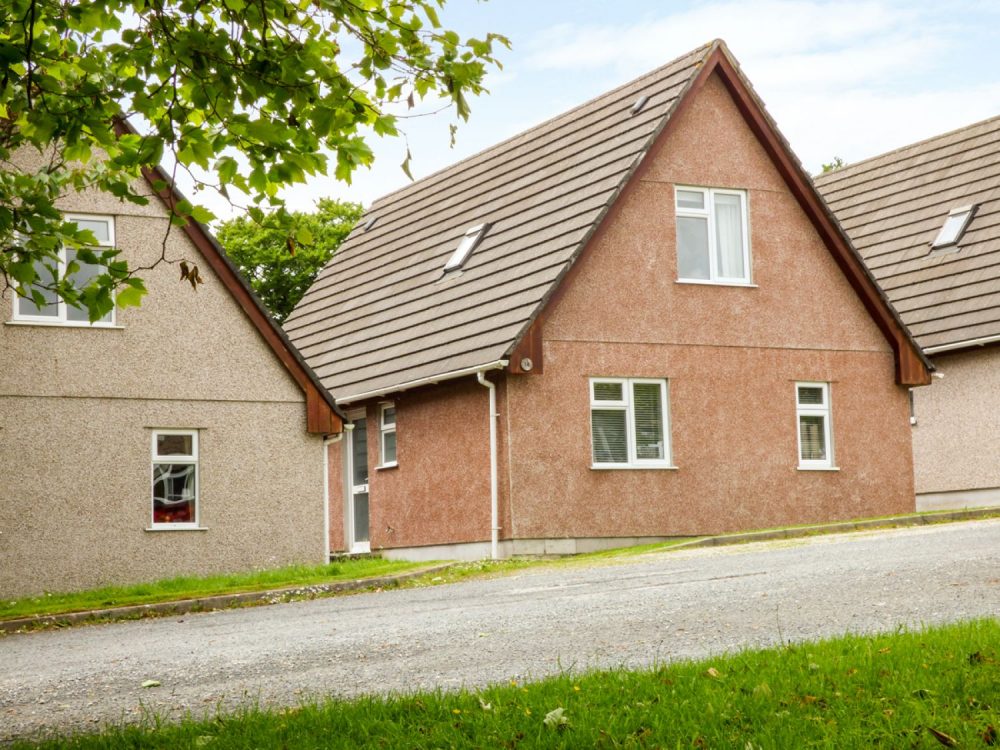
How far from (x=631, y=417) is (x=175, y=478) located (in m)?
7.13

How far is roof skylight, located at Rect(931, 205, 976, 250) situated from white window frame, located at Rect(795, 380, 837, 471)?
23.0ft

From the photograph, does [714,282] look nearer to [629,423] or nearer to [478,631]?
[629,423]

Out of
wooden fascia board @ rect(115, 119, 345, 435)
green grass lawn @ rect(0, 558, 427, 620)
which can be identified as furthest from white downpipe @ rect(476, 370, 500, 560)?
wooden fascia board @ rect(115, 119, 345, 435)

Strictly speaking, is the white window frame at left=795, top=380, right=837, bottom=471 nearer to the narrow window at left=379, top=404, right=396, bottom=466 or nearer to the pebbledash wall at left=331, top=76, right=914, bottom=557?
the pebbledash wall at left=331, top=76, right=914, bottom=557

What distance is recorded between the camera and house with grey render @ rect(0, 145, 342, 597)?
20.2m

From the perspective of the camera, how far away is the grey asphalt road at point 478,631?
29.3 feet

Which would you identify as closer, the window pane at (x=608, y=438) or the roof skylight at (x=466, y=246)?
the window pane at (x=608, y=438)

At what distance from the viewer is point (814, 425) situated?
Result: 2497 centimetres

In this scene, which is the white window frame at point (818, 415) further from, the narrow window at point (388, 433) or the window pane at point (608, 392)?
the narrow window at point (388, 433)

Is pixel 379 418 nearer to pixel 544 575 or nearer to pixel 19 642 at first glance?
pixel 544 575

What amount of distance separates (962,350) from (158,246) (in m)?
15.6

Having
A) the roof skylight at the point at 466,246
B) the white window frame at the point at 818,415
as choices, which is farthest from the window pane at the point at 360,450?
the white window frame at the point at 818,415

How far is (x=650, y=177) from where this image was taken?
2378cm

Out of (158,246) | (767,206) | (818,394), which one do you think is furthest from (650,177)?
(158,246)
